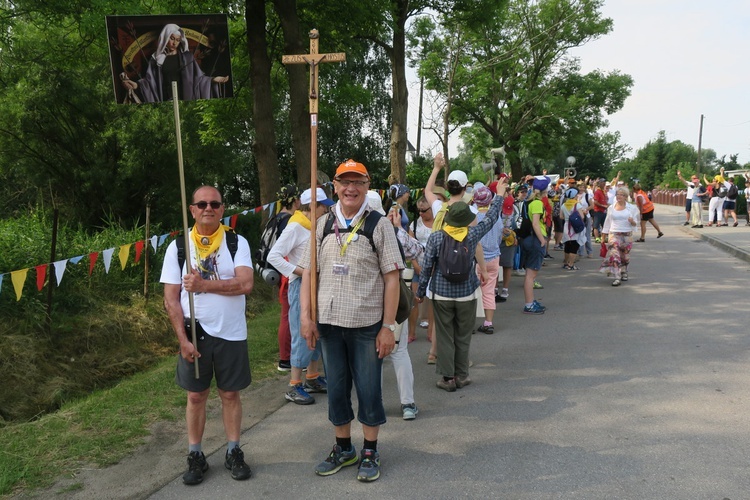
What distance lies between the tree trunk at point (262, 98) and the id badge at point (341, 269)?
306 inches

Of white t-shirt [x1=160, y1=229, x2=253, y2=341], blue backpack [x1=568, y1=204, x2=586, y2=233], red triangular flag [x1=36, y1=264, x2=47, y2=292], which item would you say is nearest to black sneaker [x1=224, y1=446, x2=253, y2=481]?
white t-shirt [x1=160, y1=229, x2=253, y2=341]

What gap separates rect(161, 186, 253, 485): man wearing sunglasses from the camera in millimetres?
4012

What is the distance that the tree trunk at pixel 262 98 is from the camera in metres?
11.6

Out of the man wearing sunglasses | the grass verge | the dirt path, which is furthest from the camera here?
the grass verge

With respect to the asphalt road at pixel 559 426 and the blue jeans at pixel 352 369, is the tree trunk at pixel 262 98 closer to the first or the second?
the asphalt road at pixel 559 426

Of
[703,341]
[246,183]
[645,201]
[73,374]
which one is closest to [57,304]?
[73,374]

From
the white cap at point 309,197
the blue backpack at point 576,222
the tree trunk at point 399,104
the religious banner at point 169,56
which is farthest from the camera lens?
the tree trunk at point 399,104

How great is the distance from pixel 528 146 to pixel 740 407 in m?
36.8

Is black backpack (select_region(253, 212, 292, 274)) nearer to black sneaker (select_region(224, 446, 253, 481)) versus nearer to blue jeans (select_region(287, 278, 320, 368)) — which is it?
blue jeans (select_region(287, 278, 320, 368))

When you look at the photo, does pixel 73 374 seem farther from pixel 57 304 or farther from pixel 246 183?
pixel 246 183

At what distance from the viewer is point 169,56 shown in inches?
290

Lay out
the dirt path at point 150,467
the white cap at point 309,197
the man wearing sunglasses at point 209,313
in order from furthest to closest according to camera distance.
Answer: the white cap at point 309,197, the man wearing sunglasses at point 209,313, the dirt path at point 150,467

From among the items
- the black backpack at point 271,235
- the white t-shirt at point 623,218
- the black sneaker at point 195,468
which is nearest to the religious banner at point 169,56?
the black backpack at point 271,235

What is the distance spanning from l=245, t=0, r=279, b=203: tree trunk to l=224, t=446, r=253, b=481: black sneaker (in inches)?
305
